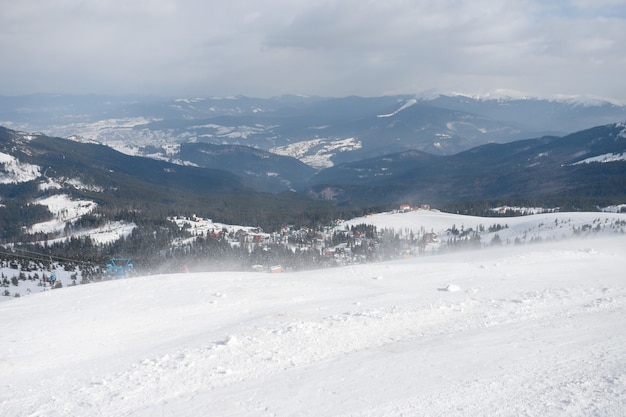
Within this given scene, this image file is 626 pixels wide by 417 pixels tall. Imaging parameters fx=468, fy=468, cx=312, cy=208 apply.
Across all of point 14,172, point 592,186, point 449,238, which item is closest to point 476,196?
point 592,186

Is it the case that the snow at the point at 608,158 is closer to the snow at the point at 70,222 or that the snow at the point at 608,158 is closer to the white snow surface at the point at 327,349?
the snow at the point at 70,222

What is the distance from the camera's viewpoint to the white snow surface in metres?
7.12

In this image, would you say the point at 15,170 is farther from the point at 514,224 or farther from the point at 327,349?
the point at 327,349

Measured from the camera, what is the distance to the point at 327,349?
9336 mm

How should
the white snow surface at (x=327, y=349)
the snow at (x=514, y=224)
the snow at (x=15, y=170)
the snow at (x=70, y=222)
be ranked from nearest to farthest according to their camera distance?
the white snow surface at (x=327, y=349), the snow at (x=514, y=224), the snow at (x=70, y=222), the snow at (x=15, y=170)

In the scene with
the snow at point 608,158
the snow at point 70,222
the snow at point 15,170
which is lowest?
the snow at point 70,222

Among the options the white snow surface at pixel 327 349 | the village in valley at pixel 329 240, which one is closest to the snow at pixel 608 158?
the village in valley at pixel 329 240

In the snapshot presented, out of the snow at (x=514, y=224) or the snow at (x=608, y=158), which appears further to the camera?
the snow at (x=608, y=158)

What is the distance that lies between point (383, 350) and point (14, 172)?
628 ft

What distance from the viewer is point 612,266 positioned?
1656cm

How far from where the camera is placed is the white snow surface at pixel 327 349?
7.12 m

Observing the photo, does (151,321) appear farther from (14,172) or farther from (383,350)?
(14,172)

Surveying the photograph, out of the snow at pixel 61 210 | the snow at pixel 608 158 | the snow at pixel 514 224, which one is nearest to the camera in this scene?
the snow at pixel 514 224

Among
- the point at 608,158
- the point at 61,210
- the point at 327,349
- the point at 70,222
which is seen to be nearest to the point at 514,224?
the point at 327,349
